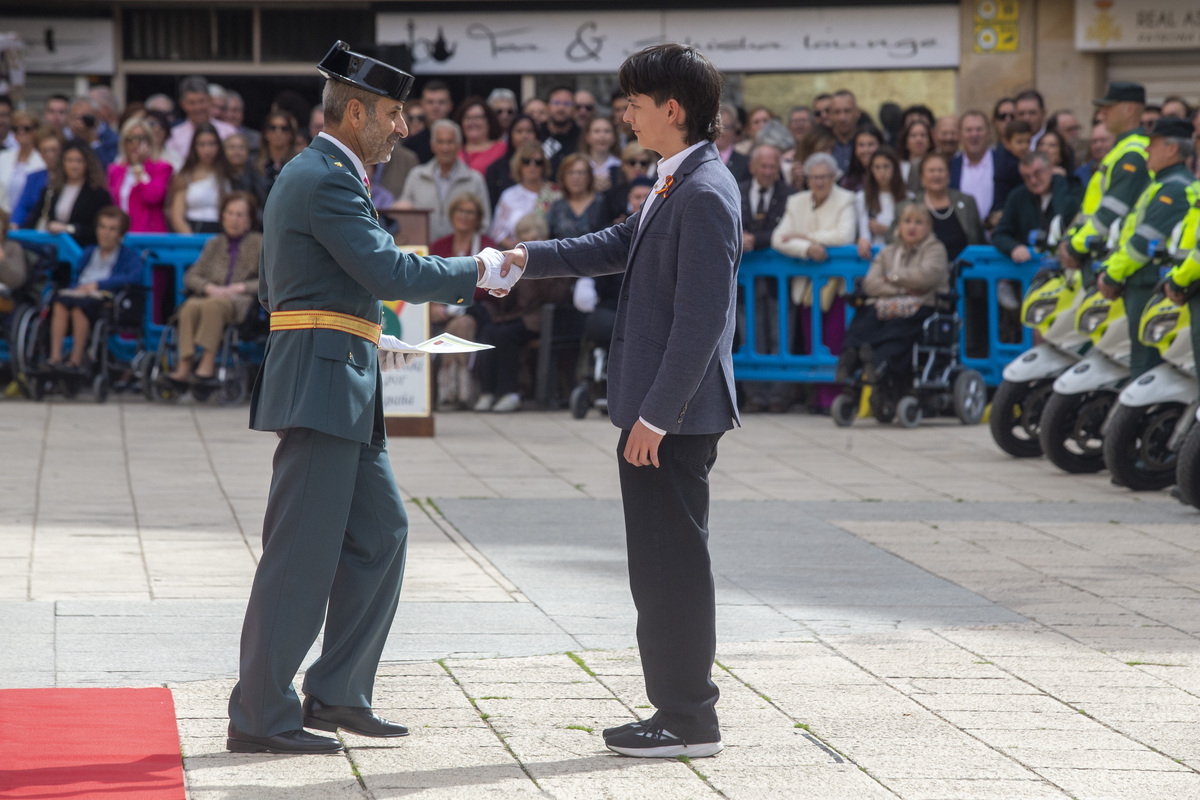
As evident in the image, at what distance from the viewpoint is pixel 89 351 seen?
12.8 metres

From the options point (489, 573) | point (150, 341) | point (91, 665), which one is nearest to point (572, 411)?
point (150, 341)

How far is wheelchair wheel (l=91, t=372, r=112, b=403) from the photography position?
12.7m

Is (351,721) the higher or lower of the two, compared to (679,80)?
lower

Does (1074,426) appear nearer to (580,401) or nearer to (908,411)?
(908,411)

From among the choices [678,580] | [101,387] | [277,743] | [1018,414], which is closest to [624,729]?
[678,580]

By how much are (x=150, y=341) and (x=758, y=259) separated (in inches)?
193

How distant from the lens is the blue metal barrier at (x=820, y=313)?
1240 centimetres

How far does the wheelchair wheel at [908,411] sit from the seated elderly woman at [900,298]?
0.21 meters

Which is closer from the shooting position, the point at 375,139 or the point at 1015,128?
the point at 375,139

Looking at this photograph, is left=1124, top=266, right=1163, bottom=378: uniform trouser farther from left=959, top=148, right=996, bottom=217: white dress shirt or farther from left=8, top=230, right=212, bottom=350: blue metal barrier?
left=8, top=230, right=212, bottom=350: blue metal barrier

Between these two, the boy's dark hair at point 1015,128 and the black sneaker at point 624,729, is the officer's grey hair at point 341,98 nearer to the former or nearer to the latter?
the black sneaker at point 624,729

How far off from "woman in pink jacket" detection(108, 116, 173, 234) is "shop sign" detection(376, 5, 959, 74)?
A: 18.1 feet

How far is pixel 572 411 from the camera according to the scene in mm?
12547

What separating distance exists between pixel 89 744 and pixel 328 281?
1335 millimetres
